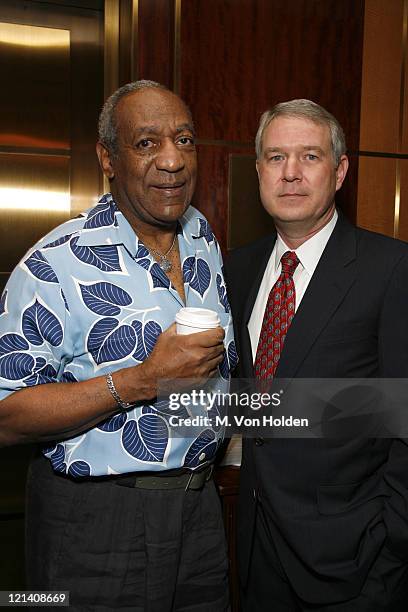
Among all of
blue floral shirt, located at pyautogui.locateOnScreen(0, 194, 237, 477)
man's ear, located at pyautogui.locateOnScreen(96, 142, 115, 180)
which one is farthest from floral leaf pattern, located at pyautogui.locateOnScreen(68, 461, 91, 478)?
man's ear, located at pyautogui.locateOnScreen(96, 142, 115, 180)

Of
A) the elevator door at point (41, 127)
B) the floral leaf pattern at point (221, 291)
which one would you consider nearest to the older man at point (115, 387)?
the floral leaf pattern at point (221, 291)

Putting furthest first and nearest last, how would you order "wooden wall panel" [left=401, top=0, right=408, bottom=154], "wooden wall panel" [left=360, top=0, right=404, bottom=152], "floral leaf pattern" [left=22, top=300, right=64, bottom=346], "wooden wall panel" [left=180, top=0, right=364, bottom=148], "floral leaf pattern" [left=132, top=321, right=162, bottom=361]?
"wooden wall panel" [left=401, top=0, right=408, bottom=154] < "wooden wall panel" [left=360, top=0, right=404, bottom=152] < "wooden wall panel" [left=180, top=0, right=364, bottom=148] < "floral leaf pattern" [left=132, top=321, right=162, bottom=361] < "floral leaf pattern" [left=22, top=300, right=64, bottom=346]

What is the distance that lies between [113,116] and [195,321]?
732 millimetres

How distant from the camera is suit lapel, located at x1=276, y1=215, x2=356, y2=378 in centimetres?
199

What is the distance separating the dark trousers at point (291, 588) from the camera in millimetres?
2008

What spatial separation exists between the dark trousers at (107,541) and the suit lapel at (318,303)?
1.71 feet

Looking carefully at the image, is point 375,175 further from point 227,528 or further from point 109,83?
point 227,528

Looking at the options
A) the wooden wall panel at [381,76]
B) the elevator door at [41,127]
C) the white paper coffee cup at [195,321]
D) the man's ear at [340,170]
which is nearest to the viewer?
the white paper coffee cup at [195,321]

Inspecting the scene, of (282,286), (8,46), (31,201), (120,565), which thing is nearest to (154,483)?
(120,565)

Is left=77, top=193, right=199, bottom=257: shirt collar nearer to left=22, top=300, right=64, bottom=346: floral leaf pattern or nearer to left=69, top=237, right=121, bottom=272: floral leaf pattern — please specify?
left=69, top=237, right=121, bottom=272: floral leaf pattern

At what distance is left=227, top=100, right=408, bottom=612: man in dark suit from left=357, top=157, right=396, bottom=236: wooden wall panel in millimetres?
1412

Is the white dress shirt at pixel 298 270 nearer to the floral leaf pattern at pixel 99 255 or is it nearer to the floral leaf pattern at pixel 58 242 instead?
the floral leaf pattern at pixel 99 255

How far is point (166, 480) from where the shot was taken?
6.13 feet

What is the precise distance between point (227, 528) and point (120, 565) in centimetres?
81
